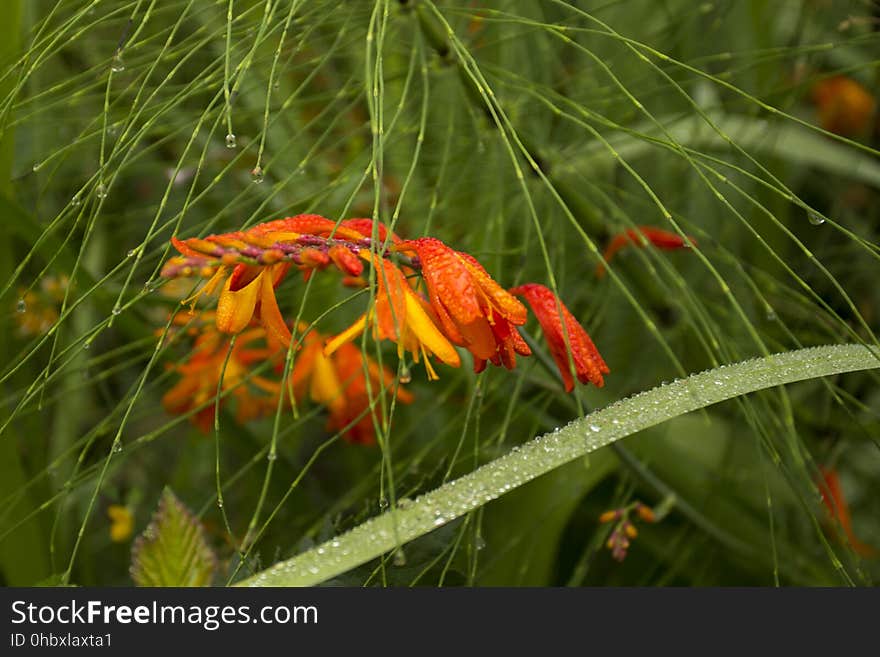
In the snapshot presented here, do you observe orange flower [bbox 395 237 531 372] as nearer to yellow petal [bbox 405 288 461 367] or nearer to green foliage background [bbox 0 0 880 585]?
yellow petal [bbox 405 288 461 367]

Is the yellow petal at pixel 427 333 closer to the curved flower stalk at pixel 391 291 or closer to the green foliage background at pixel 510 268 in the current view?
the curved flower stalk at pixel 391 291

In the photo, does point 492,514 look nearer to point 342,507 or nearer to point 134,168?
point 342,507

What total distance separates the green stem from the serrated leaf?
227 millimetres

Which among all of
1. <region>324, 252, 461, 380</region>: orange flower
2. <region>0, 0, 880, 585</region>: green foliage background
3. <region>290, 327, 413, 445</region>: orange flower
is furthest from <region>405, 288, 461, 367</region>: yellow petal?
<region>290, 327, 413, 445</region>: orange flower

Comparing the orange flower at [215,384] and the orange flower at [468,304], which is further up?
the orange flower at [468,304]

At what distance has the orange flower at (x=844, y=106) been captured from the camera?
1.69 m

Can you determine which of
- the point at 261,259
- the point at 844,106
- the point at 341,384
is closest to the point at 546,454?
the point at 261,259

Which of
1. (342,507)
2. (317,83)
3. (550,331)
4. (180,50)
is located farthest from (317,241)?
(317,83)

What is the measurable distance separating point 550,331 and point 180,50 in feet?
1.28

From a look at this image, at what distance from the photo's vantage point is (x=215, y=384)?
107 cm

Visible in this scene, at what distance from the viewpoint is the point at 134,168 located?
147 centimetres

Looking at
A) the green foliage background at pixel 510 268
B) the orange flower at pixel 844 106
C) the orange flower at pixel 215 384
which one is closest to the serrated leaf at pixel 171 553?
the green foliage background at pixel 510 268

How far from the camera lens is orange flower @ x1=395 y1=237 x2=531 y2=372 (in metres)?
0.61

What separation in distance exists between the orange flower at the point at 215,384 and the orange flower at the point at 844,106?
1.05 metres
